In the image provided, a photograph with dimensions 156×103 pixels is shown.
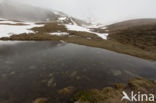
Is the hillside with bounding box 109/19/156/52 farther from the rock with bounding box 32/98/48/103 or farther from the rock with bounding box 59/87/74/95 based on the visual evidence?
the rock with bounding box 32/98/48/103

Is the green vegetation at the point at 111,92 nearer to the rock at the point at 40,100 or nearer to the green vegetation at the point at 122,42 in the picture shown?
the rock at the point at 40,100

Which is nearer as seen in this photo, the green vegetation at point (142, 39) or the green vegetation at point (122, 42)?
the green vegetation at point (122, 42)

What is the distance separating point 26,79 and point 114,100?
10.5m

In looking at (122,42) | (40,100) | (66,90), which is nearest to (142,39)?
(122,42)

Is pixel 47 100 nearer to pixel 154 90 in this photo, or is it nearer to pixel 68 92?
pixel 68 92

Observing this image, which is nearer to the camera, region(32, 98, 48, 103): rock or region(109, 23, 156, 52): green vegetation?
region(32, 98, 48, 103): rock

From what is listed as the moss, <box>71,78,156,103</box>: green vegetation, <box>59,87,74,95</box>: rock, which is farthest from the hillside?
<box>59,87,74,95</box>: rock

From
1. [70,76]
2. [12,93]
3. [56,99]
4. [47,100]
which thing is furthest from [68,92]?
[12,93]

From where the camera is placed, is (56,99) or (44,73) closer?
(56,99)

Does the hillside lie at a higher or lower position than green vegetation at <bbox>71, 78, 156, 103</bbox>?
higher

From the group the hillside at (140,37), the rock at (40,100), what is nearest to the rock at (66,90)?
the rock at (40,100)

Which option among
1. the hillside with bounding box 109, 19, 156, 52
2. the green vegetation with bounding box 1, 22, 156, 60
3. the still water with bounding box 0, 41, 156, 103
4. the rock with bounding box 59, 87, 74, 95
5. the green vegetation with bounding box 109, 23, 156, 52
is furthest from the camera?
the hillside with bounding box 109, 19, 156, 52

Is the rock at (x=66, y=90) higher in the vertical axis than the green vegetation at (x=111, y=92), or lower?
higher

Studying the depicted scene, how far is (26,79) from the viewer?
402 inches
